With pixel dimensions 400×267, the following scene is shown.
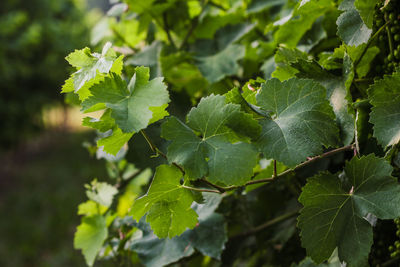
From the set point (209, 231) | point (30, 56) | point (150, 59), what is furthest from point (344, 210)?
point (30, 56)

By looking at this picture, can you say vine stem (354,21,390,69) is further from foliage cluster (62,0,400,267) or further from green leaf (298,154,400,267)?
green leaf (298,154,400,267)

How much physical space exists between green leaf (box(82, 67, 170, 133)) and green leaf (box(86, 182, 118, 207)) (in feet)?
1.59

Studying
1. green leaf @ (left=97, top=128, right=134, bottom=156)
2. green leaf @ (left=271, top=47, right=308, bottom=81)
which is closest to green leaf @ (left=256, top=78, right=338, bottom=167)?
green leaf @ (left=271, top=47, right=308, bottom=81)

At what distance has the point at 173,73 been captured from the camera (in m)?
1.25

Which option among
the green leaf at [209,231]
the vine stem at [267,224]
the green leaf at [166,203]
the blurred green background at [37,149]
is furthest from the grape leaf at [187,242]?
the blurred green background at [37,149]

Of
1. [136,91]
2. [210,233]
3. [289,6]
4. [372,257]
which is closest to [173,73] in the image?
[289,6]

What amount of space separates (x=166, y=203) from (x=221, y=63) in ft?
1.79

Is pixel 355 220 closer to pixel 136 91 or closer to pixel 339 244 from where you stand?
pixel 339 244

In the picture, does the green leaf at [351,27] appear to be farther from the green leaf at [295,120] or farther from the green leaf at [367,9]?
the green leaf at [295,120]

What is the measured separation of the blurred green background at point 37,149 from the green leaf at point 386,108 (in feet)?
14.5

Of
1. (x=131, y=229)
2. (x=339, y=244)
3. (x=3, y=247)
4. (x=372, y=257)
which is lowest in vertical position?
(x=3, y=247)

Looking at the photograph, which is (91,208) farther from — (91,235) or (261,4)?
(261,4)

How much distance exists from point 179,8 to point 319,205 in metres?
0.82

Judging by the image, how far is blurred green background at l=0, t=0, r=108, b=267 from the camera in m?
Answer: 5.22
